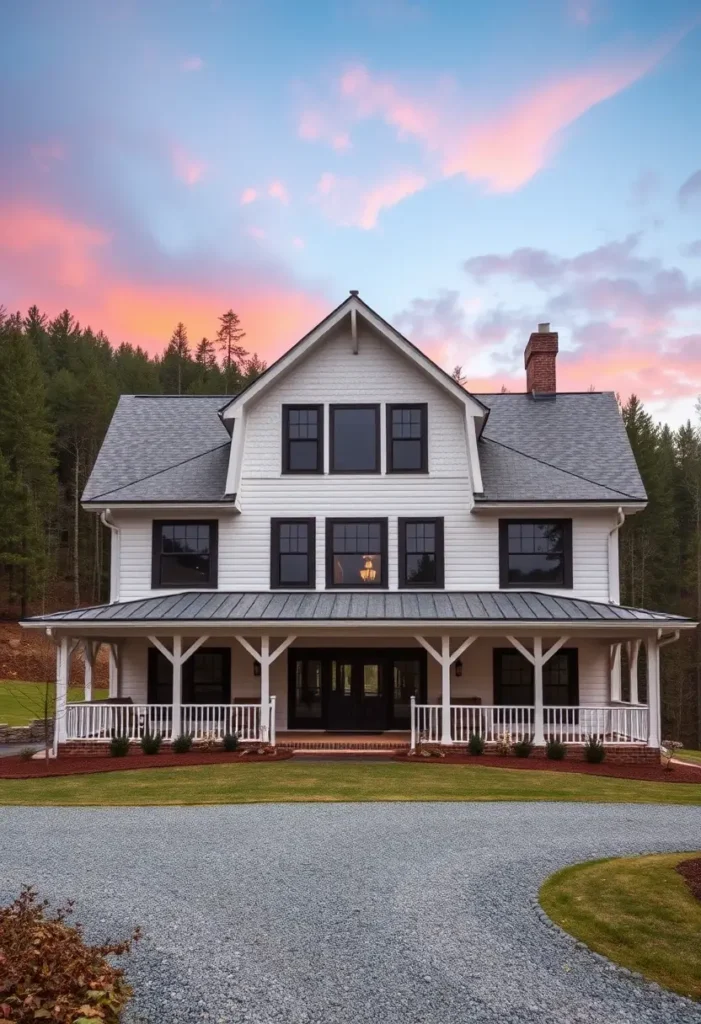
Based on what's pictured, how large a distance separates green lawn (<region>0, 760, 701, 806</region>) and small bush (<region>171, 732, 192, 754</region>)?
1.82 m

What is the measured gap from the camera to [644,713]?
20047mm

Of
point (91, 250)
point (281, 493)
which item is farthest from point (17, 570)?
point (281, 493)

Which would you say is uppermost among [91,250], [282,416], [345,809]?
[91,250]

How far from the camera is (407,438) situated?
22.7 metres

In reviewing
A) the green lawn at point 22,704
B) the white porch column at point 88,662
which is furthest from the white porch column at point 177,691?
the green lawn at point 22,704

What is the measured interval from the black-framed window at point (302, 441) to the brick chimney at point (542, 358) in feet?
24.9

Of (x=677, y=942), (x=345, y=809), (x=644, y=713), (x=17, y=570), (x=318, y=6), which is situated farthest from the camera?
(x=17, y=570)

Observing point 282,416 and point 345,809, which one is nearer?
point 345,809

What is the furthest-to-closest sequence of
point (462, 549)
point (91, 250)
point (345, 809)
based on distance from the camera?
1. point (91, 250)
2. point (462, 549)
3. point (345, 809)

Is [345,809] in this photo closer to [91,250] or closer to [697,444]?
[91,250]

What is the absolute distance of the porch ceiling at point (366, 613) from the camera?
19.3 metres

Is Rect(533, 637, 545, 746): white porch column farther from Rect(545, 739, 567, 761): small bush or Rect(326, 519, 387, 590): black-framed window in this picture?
Rect(326, 519, 387, 590): black-framed window

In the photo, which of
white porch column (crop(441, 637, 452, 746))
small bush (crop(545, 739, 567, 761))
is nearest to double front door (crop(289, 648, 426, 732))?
white porch column (crop(441, 637, 452, 746))

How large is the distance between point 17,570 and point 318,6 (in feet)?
123
